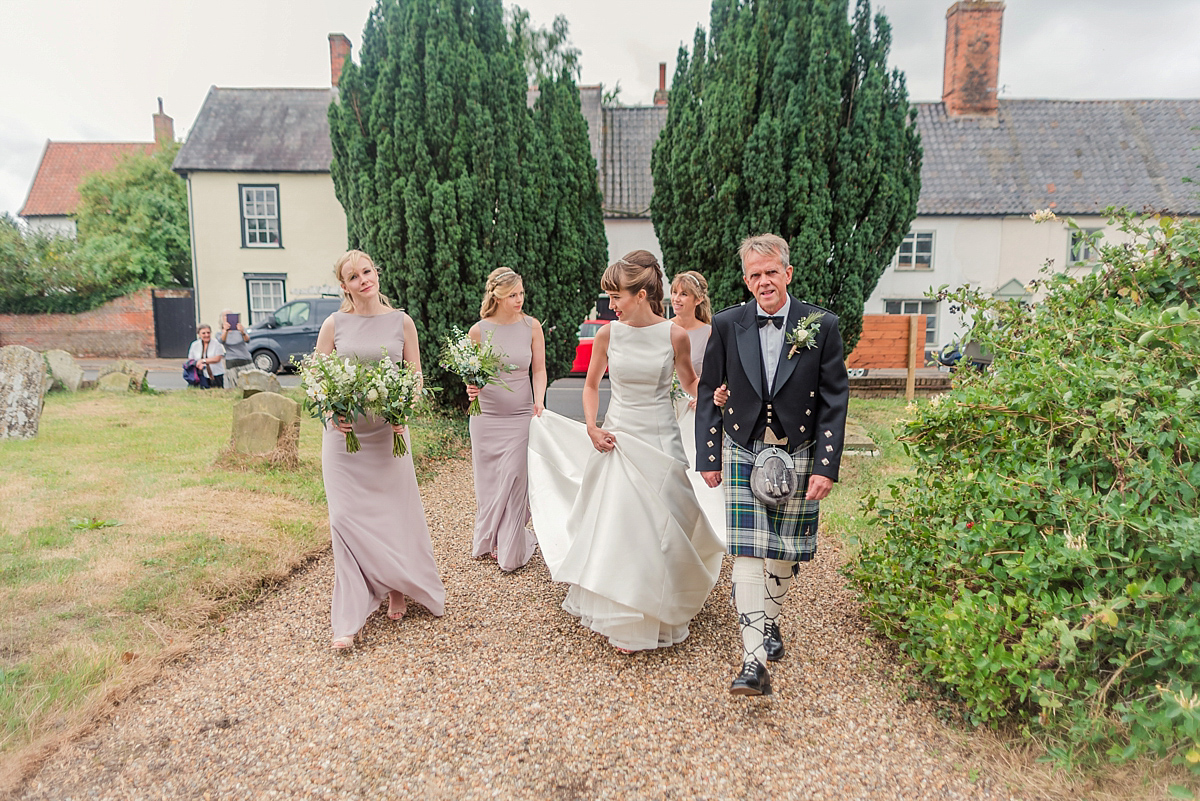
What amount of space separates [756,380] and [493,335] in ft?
9.14

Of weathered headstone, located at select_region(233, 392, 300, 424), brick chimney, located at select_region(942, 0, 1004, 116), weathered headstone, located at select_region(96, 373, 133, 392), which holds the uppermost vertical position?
brick chimney, located at select_region(942, 0, 1004, 116)

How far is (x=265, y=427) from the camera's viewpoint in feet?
27.4

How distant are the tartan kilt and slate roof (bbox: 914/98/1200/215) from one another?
70.8ft

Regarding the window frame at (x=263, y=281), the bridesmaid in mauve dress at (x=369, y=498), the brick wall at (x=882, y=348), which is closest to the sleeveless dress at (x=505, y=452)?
the bridesmaid in mauve dress at (x=369, y=498)

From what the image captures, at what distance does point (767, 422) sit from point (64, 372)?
16.3 meters

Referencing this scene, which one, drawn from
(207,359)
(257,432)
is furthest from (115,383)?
(257,432)

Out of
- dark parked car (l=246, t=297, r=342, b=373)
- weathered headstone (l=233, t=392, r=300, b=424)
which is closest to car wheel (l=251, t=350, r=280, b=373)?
dark parked car (l=246, t=297, r=342, b=373)

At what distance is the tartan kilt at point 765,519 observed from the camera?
359cm

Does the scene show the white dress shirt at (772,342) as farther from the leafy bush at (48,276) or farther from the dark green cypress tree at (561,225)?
the leafy bush at (48,276)

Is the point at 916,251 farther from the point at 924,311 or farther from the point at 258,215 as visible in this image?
the point at 258,215

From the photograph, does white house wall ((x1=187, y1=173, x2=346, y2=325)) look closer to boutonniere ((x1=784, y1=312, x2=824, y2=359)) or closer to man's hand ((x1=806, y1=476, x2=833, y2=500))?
boutonniere ((x1=784, y1=312, x2=824, y2=359))

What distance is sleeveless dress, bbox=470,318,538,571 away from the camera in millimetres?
5426

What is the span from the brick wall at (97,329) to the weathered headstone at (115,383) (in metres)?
11.5

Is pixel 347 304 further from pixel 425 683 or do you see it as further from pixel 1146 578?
pixel 1146 578
